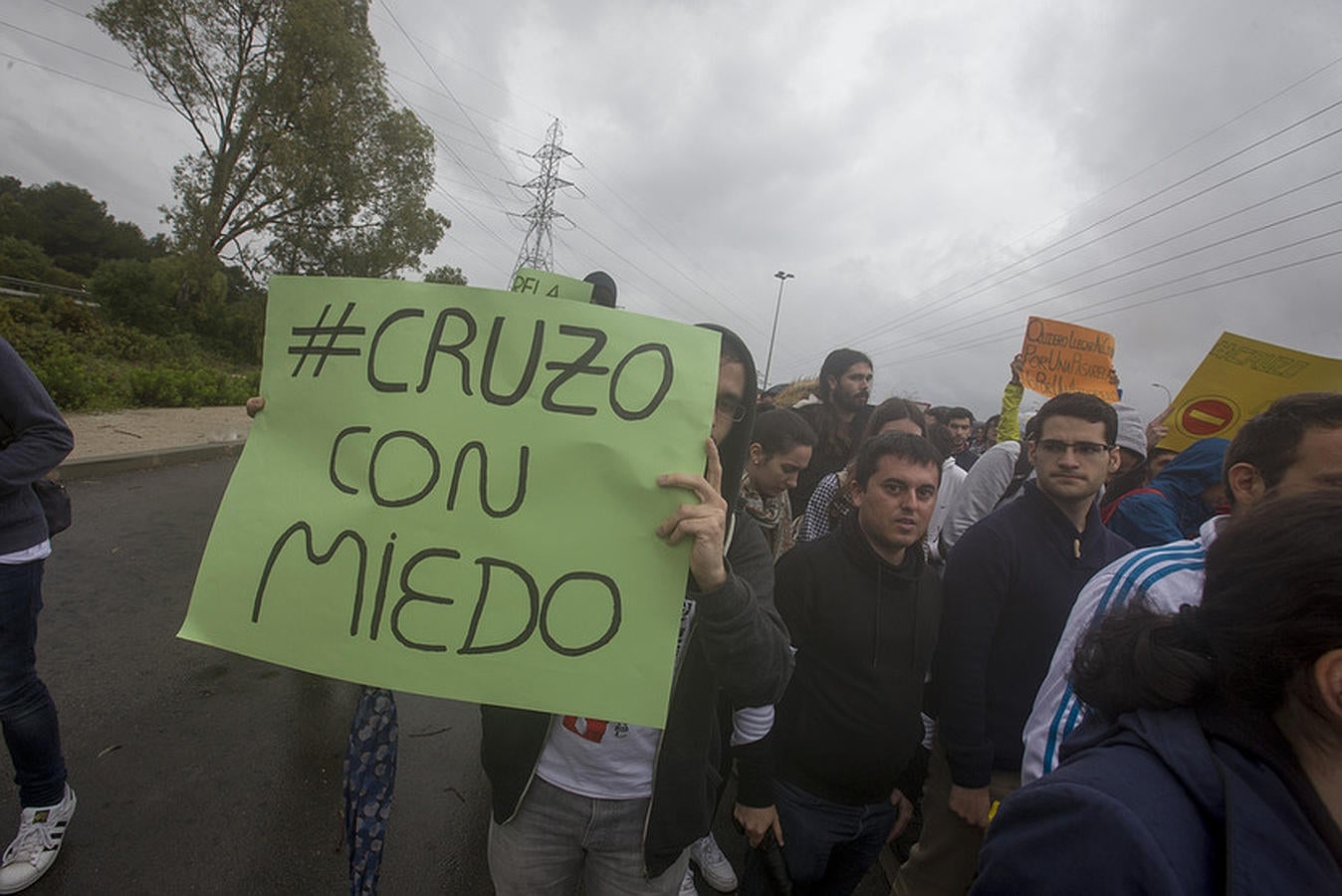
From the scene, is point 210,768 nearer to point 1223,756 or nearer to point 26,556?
point 26,556

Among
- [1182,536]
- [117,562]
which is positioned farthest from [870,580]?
[117,562]

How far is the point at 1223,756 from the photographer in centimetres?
75

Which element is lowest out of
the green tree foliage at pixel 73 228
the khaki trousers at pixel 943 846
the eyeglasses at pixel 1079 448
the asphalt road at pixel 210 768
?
the asphalt road at pixel 210 768

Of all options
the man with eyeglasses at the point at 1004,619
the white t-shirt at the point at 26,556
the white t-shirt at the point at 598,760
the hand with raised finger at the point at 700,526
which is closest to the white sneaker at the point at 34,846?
the white t-shirt at the point at 26,556

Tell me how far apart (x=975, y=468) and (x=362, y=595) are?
317 centimetres

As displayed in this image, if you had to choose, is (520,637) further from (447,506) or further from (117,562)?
(117,562)

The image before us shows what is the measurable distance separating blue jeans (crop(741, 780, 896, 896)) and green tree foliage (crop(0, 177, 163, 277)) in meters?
43.3

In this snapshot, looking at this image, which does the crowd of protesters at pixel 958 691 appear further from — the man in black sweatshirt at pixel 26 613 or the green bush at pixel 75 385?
the green bush at pixel 75 385

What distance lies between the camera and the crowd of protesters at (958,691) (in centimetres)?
73

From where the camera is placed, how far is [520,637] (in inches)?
42.1

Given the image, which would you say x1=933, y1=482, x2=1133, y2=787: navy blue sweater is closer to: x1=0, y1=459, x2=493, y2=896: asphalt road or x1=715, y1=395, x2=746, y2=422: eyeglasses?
x1=715, y1=395, x2=746, y2=422: eyeglasses

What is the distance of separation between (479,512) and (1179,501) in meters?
3.12

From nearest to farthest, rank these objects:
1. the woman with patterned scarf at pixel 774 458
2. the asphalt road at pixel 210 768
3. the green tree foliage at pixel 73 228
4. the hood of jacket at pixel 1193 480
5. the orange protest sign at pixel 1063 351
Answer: the asphalt road at pixel 210 768 < the hood of jacket at pixel 1193 480 < the woman with patterned scarf at pixel 774 458 < the orange protest sign at pixel 1063 351 < the green tree foliage at pixel 73 228

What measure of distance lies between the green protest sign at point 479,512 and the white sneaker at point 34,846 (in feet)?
6.36
